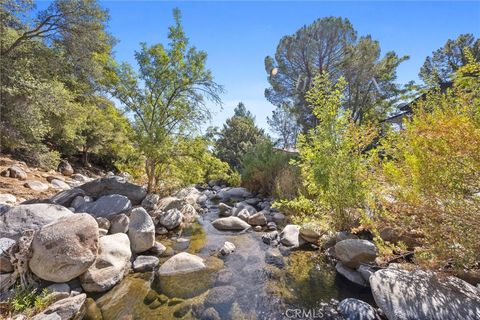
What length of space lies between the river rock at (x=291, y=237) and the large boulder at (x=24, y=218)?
156 inches

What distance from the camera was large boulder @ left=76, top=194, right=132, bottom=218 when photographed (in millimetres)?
4612

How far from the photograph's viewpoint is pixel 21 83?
573cm

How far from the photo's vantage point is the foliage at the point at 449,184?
6.24 ft

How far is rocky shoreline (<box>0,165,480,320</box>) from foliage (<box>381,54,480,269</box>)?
0.41 m

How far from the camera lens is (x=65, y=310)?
2.43 meters

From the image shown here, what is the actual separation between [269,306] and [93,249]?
243 centimetres

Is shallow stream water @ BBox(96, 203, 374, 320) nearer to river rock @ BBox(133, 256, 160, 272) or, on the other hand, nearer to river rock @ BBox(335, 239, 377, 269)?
river rock @ BBox(133, 256, 160, 272)

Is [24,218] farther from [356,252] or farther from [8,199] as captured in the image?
[356,252]

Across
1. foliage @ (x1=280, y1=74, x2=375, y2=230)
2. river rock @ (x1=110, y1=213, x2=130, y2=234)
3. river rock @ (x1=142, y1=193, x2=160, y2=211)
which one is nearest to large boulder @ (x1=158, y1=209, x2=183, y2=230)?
river rock @ (x1=142, y1=193, x2=160, y2=211)


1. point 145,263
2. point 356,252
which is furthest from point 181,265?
point 356,252

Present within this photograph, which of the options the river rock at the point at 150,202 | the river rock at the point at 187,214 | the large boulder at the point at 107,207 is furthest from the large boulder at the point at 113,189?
the river rock at the point at 187,214

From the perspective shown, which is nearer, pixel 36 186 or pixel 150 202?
pixel 150 202

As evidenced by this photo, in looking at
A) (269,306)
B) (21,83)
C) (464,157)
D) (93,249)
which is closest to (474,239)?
(464,157)

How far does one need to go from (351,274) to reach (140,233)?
3.49m
